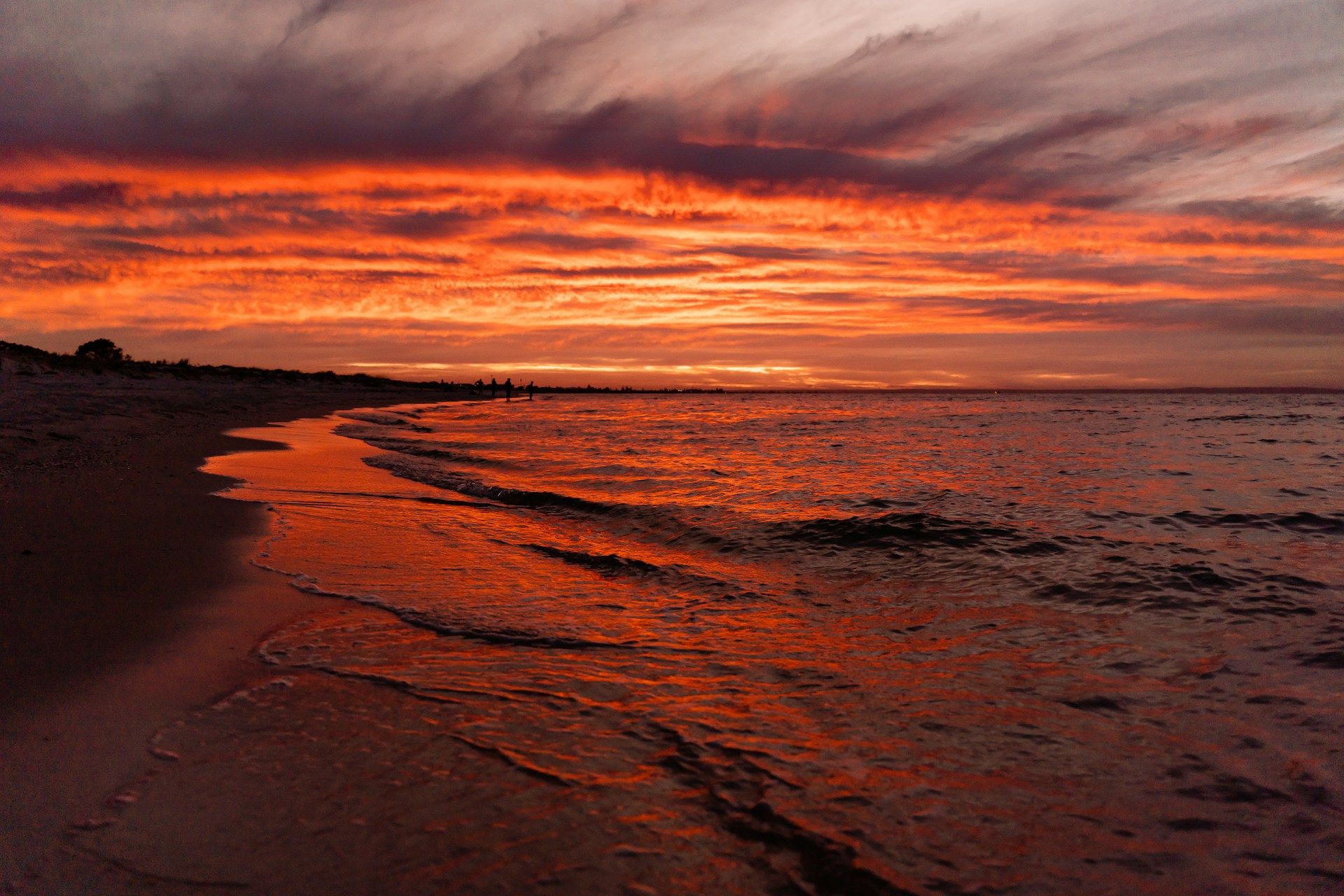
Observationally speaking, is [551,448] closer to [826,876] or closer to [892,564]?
[892,564]

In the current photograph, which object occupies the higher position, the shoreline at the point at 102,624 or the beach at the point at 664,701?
the shoreline at the point at 102,624

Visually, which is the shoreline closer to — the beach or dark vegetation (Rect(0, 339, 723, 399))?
the beach

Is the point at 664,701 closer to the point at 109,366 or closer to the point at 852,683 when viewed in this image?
the point at 852,683

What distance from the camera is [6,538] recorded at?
7625 mm

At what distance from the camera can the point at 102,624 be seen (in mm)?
5672

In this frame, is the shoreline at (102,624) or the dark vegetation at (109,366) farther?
the dark vegetation at (109,366)

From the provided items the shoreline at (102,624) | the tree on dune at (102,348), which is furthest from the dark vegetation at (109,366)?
the shoreline at (102,624)

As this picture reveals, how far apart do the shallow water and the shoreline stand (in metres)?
0.59

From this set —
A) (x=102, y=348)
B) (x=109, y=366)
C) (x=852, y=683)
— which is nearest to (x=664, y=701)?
(x=852, y=683)

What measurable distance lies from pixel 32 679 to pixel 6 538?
14.0 feet

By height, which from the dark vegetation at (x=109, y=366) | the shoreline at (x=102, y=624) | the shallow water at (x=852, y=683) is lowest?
the shallow water at (x=852, y=683)

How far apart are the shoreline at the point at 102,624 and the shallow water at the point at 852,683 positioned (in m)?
0.59

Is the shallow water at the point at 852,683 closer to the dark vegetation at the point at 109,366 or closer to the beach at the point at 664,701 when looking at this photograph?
the beach at the point at 664,701

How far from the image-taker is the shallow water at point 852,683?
3.42 meters
